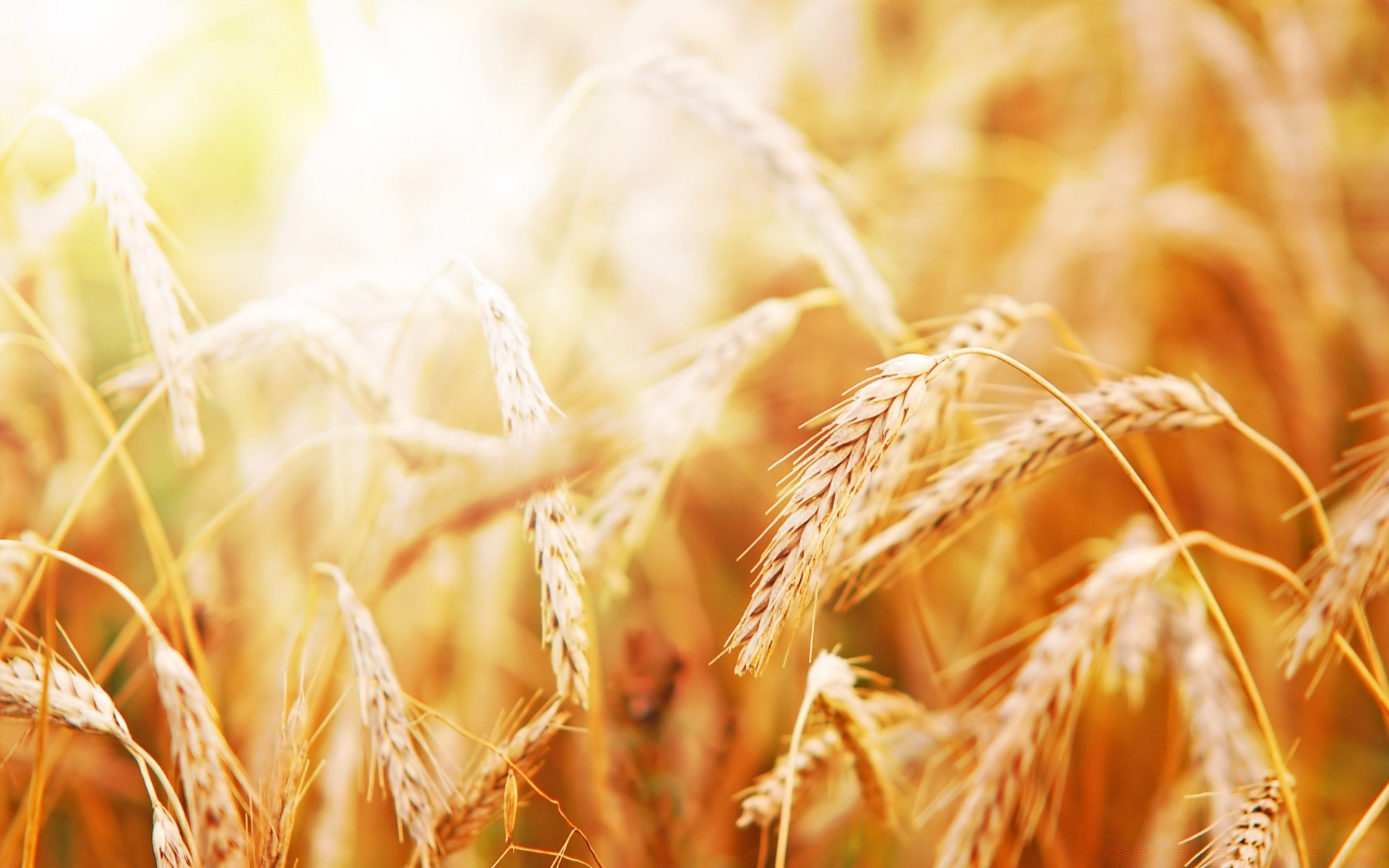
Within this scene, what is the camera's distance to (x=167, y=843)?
482 mm

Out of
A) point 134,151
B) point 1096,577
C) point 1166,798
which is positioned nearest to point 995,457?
point 1096,577

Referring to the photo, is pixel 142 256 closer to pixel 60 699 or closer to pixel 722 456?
pixel 60 699

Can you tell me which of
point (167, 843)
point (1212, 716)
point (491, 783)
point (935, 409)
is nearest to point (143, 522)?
point (167, 843)

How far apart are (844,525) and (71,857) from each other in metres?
1.08

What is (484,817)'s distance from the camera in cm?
60

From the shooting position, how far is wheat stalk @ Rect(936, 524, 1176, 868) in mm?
584

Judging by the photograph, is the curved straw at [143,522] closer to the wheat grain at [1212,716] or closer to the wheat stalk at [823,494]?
the wheat stalk at [823,494]

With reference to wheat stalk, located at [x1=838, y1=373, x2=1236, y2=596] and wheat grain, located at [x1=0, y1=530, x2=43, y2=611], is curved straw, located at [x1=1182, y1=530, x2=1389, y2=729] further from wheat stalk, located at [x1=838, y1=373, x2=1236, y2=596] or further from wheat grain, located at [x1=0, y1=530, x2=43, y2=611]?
wheat grain, located at [x1=0, y1=530, x2=43, y2=611]

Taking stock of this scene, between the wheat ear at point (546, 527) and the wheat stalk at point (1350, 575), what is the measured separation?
60 cm

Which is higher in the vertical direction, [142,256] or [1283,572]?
[142,256]

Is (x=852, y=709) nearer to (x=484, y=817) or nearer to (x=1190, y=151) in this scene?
(x=484, y=817)

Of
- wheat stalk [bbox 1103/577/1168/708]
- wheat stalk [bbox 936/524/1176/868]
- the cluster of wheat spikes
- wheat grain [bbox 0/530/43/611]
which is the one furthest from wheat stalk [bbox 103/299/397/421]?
wheat stalk [bbox 1103/577/1168/708]

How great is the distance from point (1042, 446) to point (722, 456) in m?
0.90

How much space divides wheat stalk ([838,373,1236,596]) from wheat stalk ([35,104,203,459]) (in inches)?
23.3
